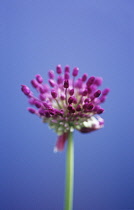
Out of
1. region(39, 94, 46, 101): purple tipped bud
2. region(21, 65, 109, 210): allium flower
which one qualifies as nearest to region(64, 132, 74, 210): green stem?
region(21, 65, 109, 210): allium flower

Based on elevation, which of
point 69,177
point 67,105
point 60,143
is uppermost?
point 67,105

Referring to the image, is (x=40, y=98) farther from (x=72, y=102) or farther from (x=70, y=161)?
(x=70, y=161)

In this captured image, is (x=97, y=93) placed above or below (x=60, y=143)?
above

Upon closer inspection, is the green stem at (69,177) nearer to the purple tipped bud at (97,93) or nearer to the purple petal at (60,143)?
the purple petal at (60,143)

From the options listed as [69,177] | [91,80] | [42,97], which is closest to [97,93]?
[91,80]

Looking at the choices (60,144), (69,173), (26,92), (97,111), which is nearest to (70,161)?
(69,173)

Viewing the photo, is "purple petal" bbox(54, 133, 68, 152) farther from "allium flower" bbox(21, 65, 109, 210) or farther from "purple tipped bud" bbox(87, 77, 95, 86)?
"purple tipped bud" bbox(87, 77, 95, 86)

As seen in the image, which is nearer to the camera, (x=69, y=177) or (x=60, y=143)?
(x=69, y=177)

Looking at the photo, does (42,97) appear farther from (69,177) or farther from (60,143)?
(69,177)
